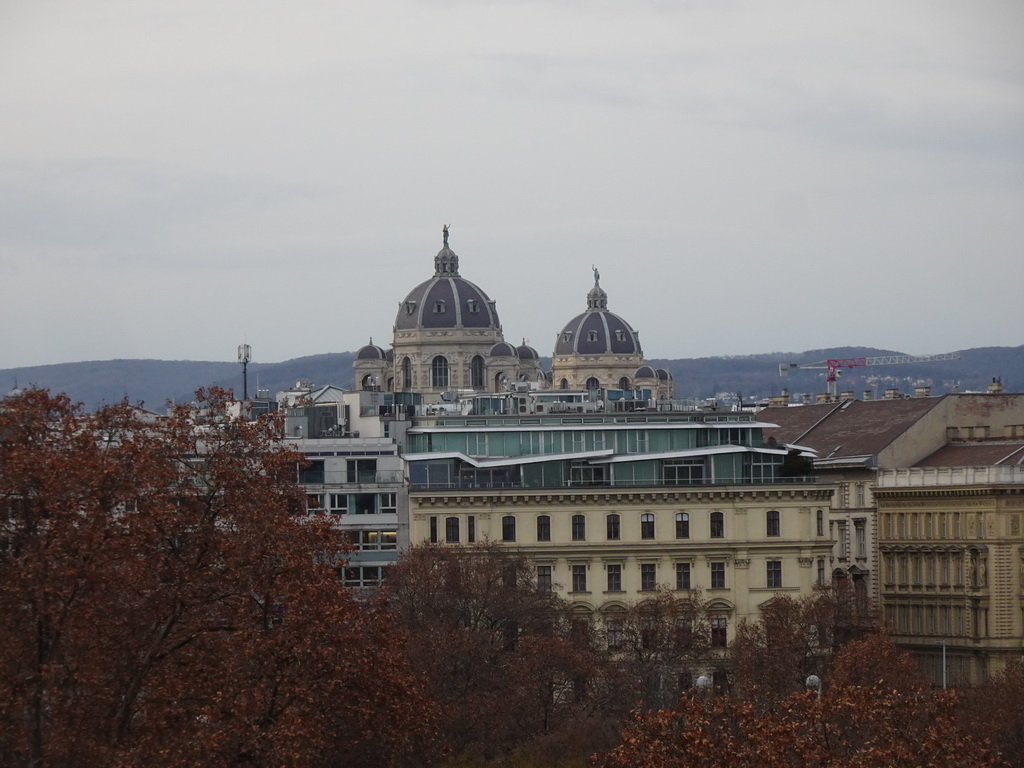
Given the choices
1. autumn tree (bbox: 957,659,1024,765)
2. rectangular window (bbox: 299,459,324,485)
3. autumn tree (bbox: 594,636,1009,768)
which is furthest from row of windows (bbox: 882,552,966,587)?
autumn tree (bbox: 594,636,1009,768)

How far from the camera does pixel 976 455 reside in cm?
12744

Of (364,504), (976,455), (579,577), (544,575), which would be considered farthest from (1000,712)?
(976,455)

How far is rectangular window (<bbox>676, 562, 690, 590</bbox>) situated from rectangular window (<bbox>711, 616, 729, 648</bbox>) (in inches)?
76.6

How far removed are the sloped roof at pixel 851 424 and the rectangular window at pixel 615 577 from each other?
22985 mm

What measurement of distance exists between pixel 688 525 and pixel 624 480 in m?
3.12

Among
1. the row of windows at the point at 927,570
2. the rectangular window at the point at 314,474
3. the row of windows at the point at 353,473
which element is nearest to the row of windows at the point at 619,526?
the row of windows at the point at 353,473

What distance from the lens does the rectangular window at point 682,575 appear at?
112 metres

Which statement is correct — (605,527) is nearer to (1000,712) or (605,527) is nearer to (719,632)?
(719,632)

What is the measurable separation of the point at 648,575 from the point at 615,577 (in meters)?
1.30

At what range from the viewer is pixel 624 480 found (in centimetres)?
11306

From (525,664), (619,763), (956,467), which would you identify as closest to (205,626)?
(619,763)

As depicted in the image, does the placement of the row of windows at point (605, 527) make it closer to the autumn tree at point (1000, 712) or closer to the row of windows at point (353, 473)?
the row of windows at point (353, 473)

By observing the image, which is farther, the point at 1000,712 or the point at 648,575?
the point at 648,575

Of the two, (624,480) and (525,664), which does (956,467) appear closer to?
(624,480)
